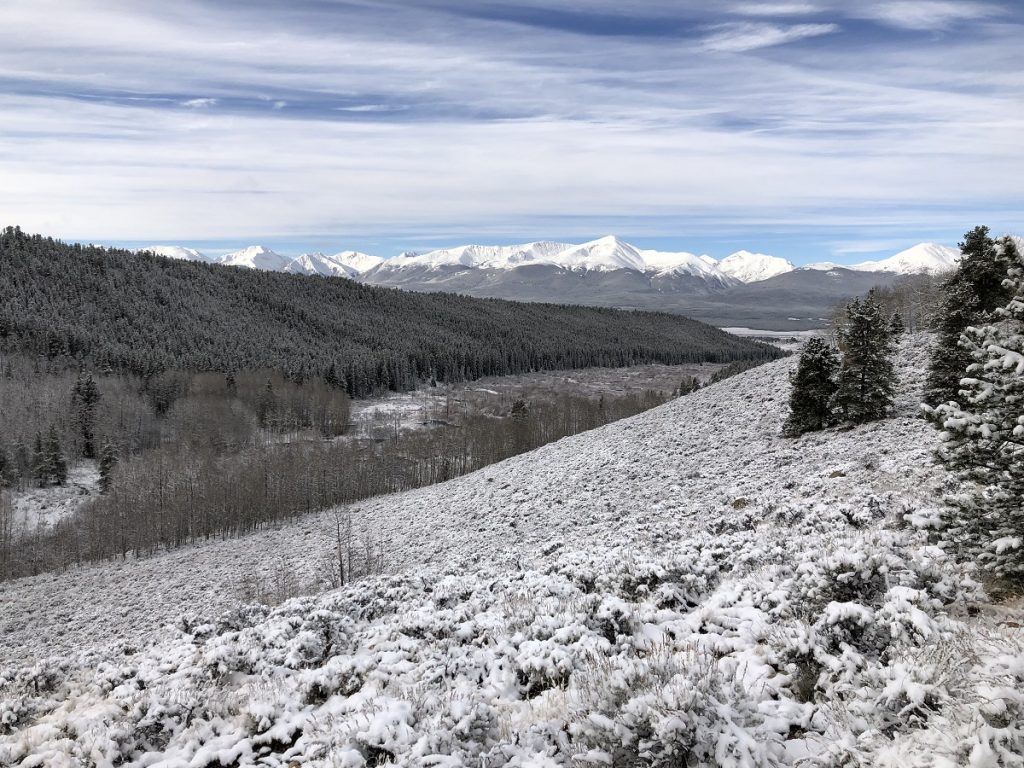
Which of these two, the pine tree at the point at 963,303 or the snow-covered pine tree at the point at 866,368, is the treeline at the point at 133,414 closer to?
the snow-covered pine tree at the point at 866,368

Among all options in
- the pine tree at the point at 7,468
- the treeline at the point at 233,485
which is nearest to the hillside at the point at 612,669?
the treeline at the point at 233,485

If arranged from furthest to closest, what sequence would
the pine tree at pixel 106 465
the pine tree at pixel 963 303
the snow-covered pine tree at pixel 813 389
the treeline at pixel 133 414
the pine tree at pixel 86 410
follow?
the pine tree at pixel 86 410 → the treeline at pixel 133 414 → the pine tree at pixel 106 465 → the snow-covered pine tree at pixel 813 389 → the pine tree at pixel 963 303

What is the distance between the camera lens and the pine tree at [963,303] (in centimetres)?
2562

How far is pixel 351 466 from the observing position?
77875 mm

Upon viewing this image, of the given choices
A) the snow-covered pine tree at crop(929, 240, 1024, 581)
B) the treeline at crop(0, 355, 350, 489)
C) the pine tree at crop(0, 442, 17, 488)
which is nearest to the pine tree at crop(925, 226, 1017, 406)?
the snow-covered pine tree at crop(929, 240, 1024, 581)

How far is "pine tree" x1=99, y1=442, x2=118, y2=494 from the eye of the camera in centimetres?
7725

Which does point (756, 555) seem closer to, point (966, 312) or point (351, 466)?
point (966, 312)

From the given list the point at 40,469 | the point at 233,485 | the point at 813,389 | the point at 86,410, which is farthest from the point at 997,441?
the point at 86,410

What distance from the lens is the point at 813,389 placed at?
1380 inches

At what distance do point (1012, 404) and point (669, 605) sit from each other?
20.6 feet

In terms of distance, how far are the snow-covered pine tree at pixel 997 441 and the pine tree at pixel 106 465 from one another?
87.8 meters

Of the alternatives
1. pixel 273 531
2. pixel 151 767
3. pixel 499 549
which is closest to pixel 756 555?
pixel 151 767

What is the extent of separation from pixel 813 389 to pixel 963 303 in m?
9.68

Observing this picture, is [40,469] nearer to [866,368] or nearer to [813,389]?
[813,389]
